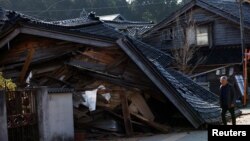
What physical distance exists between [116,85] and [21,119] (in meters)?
4.53

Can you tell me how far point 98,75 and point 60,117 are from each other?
10.8 ft

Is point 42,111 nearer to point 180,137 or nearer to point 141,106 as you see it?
point 180,137

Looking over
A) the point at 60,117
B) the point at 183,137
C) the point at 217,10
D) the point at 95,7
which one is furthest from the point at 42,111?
the point at 95,7

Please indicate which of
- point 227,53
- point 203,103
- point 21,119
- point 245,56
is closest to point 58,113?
point 21,119

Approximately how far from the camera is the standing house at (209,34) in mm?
29078

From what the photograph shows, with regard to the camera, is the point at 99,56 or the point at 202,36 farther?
the point at 202,36

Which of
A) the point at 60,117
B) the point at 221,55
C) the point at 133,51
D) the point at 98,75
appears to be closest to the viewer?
the point at 60,117

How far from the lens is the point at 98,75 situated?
15.0 m

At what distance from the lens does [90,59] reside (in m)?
15.2

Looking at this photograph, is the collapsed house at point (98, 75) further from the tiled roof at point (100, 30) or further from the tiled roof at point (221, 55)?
the tiled roof at point (221, 55)

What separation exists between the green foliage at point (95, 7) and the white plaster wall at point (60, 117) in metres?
36.1

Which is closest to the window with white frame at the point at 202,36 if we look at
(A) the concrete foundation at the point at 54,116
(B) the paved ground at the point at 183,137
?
(B) the paved ground at the point at 183,137

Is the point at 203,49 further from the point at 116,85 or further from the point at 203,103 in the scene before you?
the point at 116,85

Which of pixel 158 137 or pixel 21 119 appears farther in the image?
pixel 158 137
